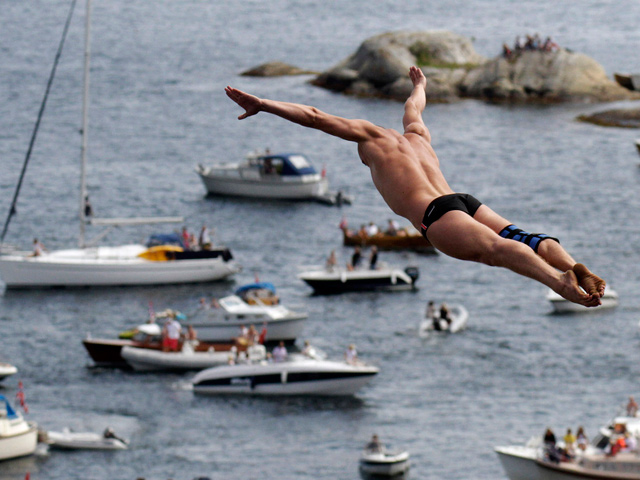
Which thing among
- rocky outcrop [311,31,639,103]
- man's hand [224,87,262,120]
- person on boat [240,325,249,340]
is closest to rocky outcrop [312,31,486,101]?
rocky outcrop [311,31,639,103]

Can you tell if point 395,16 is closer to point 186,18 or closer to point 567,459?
point 186,18

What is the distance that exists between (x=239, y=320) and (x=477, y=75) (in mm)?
64307

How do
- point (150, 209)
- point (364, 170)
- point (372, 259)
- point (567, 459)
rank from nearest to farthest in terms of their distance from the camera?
point (567, 459) < point (372, 259) < point (150, 209) < point (364, 170)

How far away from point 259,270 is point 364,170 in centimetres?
2773

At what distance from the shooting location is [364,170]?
102 metres

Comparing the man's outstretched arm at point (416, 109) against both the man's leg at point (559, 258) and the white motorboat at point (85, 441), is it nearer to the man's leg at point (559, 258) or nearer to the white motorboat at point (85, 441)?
the man's leg at point (559, 258)

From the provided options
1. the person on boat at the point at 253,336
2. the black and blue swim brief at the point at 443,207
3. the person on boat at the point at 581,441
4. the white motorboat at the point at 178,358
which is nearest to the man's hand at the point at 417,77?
the black and blue swim brief at the point at 443,207

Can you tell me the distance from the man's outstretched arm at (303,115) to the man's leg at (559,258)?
1.53 meters

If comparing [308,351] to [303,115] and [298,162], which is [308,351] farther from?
[303,115]

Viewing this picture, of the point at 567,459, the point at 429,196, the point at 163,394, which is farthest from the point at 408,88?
the point at 429,196

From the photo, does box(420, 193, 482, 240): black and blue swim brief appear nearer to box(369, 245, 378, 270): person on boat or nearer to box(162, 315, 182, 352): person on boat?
box(162, 315, 182, 352): person on boat

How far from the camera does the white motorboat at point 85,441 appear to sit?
50.8 m

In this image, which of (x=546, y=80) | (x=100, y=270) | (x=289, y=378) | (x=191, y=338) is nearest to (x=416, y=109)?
(x=289, y=378)

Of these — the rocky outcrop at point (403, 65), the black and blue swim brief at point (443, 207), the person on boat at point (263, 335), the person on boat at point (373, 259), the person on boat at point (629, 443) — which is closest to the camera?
the black and blue swim brief at point (443, 207)
